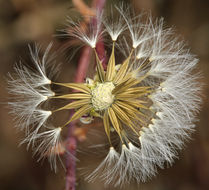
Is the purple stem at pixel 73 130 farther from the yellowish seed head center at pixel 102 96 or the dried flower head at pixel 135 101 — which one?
the yellowish seed head center at pixel 102 96

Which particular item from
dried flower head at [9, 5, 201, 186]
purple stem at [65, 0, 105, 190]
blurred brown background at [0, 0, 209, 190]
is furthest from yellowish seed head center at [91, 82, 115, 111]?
blurred brown background at [0, 0, 209, 190]

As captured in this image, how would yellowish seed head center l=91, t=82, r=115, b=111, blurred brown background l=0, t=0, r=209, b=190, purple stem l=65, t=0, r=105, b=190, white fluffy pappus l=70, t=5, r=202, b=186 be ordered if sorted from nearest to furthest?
yellowish seed head center l=91, t=82, r=115, b=111 → white fluffy pappus l=70, t=5, r=202, b=186 → purple stem l=65, t=0, r=105, b=190 → blurred brown background l=0, t=0, r=209, b=190

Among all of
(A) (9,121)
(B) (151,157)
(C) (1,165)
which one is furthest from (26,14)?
(B) (151,157)

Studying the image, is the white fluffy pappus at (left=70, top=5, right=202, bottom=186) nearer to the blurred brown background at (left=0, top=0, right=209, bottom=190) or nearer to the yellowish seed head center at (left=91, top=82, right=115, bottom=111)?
the yellowish seed head center at (left=91, top=82, right=115, bottom=111)

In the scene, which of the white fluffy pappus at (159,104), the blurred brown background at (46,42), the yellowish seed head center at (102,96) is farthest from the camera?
the blurred brown background at (46,42)

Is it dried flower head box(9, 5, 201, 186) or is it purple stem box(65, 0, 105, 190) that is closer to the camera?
dried flower head box(9, 5, 201, 186)

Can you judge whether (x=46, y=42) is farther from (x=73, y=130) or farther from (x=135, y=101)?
(x=135, y=101)

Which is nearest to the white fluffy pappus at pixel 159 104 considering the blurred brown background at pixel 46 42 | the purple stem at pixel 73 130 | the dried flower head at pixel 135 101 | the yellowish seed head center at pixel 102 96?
the dried flower head at pixel 135 101
